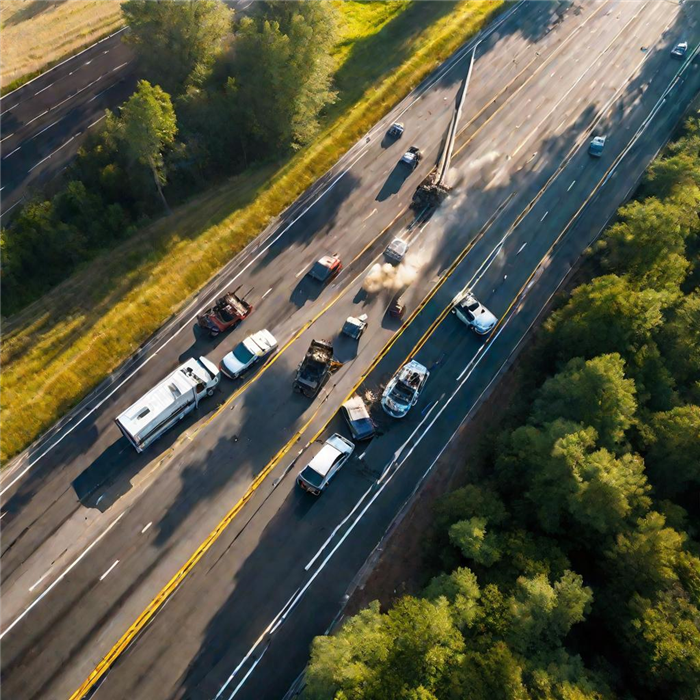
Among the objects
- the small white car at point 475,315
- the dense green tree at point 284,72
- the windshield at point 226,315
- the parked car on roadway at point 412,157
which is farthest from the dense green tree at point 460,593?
the dense green tree at point 284,72

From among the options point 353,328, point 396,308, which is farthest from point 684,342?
point 353,328

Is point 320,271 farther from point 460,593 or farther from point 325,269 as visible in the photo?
point 460,593

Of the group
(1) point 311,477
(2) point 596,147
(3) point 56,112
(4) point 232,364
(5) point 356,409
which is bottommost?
(1) point 311,477

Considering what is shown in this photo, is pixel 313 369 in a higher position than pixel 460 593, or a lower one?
higher

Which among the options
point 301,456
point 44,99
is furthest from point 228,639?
point 44,99

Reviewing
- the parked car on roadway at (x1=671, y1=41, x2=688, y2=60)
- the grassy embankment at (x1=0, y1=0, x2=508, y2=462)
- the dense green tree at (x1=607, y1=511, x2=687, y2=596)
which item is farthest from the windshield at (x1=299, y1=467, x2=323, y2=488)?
the parked car on roadway at (x1=671, y1=41, x2=688, y2=60)

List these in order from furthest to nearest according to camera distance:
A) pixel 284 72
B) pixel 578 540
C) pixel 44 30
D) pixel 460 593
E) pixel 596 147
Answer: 1. pixel 44 30
2. pixel 596 147
3. pixel 284 72
4. pixel 578 540
5. pixel 460 593

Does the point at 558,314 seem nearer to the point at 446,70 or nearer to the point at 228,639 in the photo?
the point at 228,639
